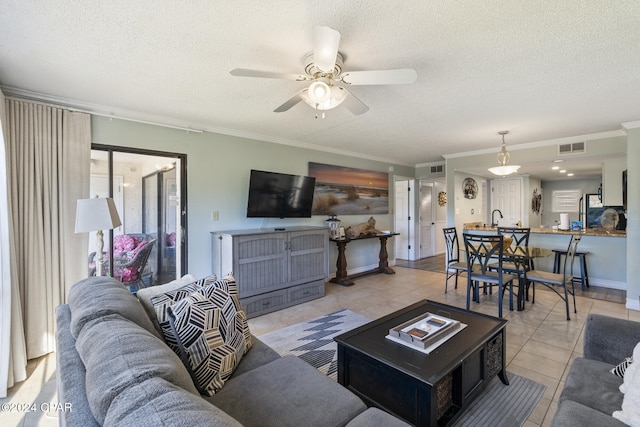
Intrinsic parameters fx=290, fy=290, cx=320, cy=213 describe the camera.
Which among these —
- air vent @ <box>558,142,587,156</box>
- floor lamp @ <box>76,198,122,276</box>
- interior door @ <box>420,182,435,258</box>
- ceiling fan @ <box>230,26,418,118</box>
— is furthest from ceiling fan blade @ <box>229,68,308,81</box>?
interior door @ <box>420,182,435,258</box>

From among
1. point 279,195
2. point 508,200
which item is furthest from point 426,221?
point 279,195

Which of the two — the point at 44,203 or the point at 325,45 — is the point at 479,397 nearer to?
the point at 325,45

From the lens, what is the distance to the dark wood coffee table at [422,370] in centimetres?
149

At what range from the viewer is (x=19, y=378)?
225 centimetres

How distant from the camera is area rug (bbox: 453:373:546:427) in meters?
1.77

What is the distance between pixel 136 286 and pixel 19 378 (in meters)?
1.16

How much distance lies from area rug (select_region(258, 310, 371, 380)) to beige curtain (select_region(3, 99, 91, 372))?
1.94 metres

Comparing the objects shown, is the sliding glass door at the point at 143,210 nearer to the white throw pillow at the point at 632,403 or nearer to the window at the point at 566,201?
the white throw pillow at the point at 632,403

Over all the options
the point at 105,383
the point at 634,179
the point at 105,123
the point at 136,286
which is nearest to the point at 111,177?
the point at 105,123

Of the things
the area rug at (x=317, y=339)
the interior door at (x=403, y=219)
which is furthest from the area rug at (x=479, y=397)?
the interior door at (x=403, y=219)

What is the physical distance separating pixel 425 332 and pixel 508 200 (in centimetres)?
684

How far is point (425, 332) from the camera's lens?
1.82 metres

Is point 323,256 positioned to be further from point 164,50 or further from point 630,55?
point 630,55

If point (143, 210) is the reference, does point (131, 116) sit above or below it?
above
